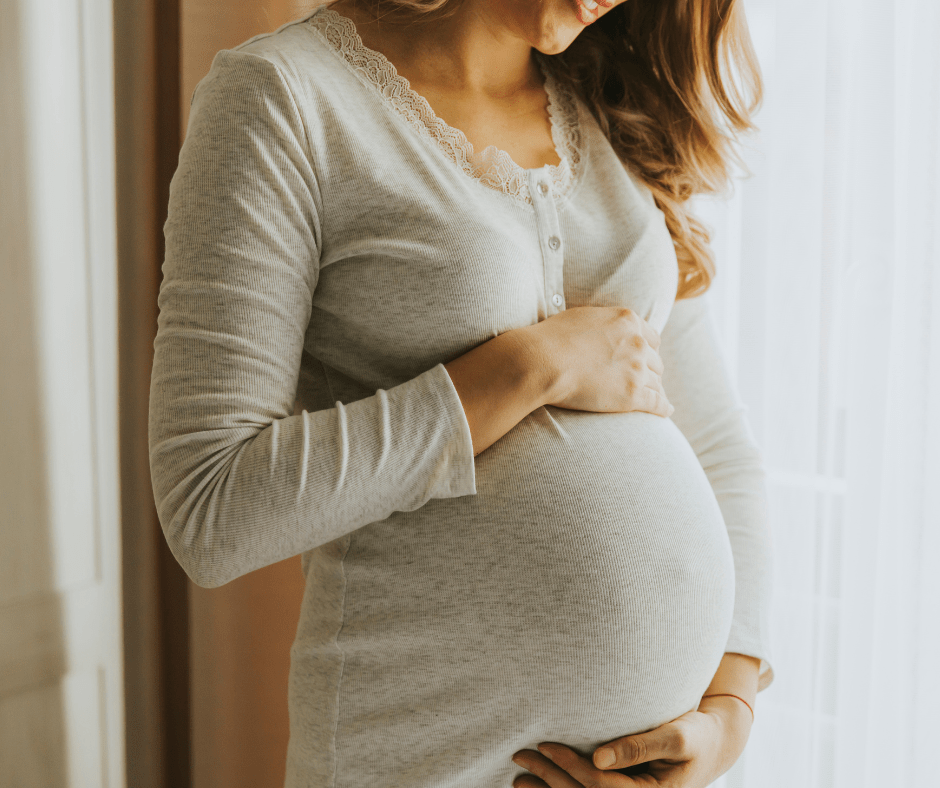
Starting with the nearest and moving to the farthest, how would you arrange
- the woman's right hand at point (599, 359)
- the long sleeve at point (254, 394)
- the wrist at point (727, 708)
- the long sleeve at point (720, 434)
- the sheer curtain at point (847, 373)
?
the long sleeve at point (254, 394), the woman's right hand at point (599, 359), the wrist at point (727, 708), the long sleeve at point (720, 434), the sheer curtain at point (847, 373)

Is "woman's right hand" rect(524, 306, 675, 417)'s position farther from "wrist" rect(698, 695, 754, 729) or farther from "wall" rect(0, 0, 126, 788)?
"wall" rect(0, 0, 126, 788)

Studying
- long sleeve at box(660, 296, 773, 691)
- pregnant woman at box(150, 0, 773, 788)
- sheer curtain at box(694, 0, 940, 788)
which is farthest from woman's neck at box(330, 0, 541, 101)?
sheer curtain at box(694, 0, 940, 788)

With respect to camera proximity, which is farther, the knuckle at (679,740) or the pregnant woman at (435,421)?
the knuckle at (679,740)

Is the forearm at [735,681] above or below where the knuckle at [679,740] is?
below

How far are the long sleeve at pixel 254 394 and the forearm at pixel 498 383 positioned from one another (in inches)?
1.3

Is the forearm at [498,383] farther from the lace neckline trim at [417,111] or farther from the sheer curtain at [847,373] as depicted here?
the sheer curtain at [847,373]

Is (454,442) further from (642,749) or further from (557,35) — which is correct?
(557,35)

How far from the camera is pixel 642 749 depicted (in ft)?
2.45

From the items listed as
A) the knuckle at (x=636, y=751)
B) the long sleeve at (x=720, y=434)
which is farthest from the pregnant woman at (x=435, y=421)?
the long sleeve at (x=720, y=434)

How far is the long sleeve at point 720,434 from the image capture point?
100 cm

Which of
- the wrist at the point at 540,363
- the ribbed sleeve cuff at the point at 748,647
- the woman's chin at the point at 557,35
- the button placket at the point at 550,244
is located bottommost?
the ribbed sleeve cuff at the point at 748,647

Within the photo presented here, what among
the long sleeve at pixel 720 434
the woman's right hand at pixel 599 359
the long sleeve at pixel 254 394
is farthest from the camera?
the long sleeve at pixel 720 434

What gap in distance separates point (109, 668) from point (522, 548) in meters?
0.85

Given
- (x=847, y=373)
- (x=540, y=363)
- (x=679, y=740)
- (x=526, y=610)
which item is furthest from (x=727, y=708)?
(x=847, y=373)
